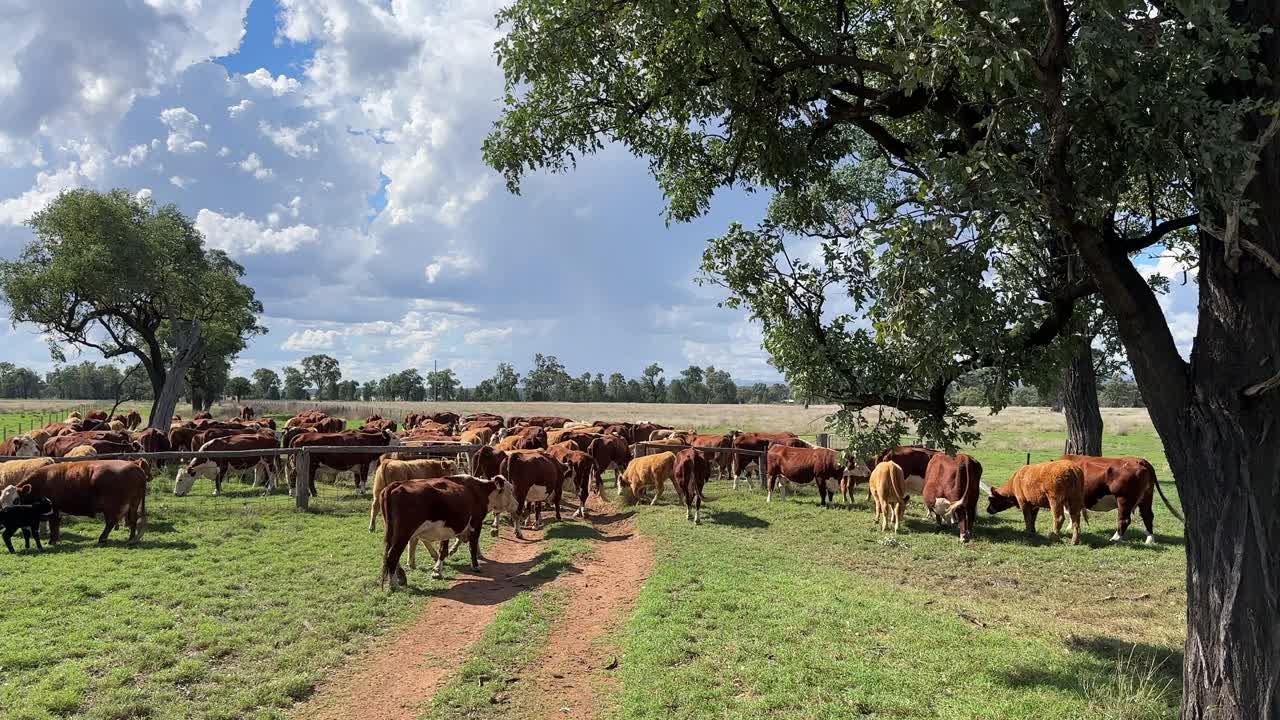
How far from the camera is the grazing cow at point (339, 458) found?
62.3 feet

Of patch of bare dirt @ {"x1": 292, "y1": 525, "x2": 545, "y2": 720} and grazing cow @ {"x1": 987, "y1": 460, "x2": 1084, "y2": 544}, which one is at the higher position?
grazing cow @ {"x1": 987, "y1": 460, "x2": 1084, "y2": 544}

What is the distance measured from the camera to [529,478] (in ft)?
48.2

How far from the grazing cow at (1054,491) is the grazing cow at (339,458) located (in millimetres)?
15221

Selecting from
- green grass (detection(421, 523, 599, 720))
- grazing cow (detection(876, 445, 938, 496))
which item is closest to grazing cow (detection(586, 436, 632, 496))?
grazing cow (detection(876, 445, 938, 496))

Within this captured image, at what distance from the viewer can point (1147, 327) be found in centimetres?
524

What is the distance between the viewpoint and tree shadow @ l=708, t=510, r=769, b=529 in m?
15.5

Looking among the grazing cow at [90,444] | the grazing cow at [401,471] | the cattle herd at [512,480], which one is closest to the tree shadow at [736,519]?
the cattle herd at [512,480]

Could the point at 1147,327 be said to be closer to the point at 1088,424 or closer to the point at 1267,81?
the point at 1267,81

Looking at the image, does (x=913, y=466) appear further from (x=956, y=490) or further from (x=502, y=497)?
(x=502, y=497)

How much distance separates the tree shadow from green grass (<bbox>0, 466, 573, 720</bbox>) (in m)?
5.29

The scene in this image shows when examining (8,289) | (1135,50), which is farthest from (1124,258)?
(8,289)

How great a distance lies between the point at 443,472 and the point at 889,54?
42.9 ft

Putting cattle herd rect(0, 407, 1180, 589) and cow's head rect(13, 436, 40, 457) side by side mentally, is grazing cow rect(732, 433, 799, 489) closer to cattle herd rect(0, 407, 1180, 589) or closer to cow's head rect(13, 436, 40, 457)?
cattle herd rect(0, 407, 1180, 589)

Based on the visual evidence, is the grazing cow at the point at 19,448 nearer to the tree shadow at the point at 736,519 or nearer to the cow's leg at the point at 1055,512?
the tree shadow at the point at 736,519
